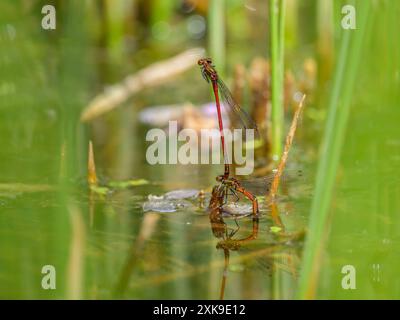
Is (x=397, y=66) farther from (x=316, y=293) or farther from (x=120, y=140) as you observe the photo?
(x=316, y=293)

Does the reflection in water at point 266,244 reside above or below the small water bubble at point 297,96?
below

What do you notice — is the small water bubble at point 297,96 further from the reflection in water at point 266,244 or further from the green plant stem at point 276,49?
the reflection in water at point 266,244

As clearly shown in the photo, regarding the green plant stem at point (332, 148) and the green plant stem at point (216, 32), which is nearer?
the green plant stem at point (332, 148)

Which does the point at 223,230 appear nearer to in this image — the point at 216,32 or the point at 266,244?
the point at 266,244

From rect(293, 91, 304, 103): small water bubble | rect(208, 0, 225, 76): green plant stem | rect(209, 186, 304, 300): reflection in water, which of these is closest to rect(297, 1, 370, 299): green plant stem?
rect(209, 186, 304, 300): reflection in water

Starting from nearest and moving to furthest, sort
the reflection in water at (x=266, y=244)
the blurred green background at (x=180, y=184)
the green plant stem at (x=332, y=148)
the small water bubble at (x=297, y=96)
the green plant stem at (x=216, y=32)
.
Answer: the green plant stem at (x=332, y=148)
the blurred green background at (x=180, y=184)
the reflection in water at (x=266, y=244)
the green plant stem at (x=216, y=32)
the small water bubble at (x=297, y=96)

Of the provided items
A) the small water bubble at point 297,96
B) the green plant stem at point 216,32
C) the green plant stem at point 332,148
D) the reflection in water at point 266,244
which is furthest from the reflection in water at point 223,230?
the small water bubble at point 297,96

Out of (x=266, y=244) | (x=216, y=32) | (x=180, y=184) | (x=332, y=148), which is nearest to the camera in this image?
(x=332, y=148)

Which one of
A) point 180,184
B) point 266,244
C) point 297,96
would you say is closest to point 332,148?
point 266,244
